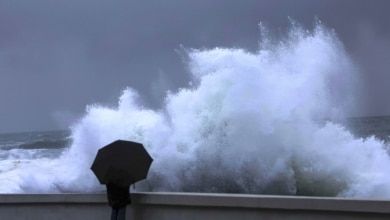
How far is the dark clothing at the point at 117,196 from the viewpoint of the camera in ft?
17.1

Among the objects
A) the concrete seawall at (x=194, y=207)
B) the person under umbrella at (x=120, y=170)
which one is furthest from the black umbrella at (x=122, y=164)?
the concrete seawall at (x=194, y=207)

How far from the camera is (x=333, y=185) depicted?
13.1m

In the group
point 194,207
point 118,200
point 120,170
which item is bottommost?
point 194,207

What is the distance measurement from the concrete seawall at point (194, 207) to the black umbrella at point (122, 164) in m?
0.25

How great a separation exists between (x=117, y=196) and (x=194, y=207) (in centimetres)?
86

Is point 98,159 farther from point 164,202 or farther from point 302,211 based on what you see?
point 302,211

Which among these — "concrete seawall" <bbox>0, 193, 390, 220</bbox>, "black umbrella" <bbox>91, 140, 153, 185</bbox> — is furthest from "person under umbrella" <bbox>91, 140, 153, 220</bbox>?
"concrete seawall" <bbox>0, 193, 390, 220</bbox>

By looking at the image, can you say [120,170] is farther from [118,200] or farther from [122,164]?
[118,200]

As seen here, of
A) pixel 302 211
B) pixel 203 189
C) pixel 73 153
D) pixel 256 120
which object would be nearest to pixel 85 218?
pixel 302 211

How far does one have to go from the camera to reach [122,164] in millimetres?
5469

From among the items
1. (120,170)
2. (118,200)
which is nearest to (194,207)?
(118,200)

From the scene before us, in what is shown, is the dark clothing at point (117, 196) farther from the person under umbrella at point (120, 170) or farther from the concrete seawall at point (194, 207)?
the concrete seawall at point (194, 207)

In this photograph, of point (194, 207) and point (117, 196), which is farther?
point (117, 196)

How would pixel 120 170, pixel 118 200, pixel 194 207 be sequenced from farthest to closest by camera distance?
pixel 120 170 → pixel 118 200 → pixel 194 207
